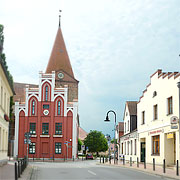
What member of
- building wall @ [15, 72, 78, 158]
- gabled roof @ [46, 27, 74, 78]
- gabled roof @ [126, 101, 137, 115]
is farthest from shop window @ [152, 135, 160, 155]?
gabled roof @ [46, 27, 74, 78]

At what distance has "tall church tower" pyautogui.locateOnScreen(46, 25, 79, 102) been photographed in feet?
260

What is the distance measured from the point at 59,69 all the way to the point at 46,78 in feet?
66.8

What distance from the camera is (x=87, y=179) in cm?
1625

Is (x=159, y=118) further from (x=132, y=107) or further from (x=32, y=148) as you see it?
(x=32, y=148)

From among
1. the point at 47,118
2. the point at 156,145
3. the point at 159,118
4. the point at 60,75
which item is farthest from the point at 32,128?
the point at 159,118

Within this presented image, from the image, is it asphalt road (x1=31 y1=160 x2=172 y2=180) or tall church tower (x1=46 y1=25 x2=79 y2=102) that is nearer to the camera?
asphalt road (x1=31 y1=160 x2=172 y2=180)

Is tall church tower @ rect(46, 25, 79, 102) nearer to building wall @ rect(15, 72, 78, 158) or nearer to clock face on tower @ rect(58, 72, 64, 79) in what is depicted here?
clock face on tower @ rect(58, 72, 64, 79)

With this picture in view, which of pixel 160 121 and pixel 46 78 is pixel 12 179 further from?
pixel 46 78

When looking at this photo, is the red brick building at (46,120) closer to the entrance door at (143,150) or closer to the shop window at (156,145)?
the entrance door at (143,150)

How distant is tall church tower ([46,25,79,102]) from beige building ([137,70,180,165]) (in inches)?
1712

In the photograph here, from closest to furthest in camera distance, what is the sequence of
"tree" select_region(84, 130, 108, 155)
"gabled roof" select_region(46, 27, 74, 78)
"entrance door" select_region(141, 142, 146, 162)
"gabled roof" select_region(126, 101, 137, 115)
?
1. "entrance door" select_region(141, 142, 146, 162)
2. "gabled roof" select_region(126, 101, 137, 115)
3. "gabled roof" select_region(46, 27, 74, 78)
4. "tree" select_region(84, 130, 108, 155)

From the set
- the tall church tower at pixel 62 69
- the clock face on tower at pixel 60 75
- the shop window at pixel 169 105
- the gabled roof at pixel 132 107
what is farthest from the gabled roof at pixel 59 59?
the shop window at pixel 169 105

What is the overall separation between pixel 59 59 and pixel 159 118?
5287 centimetres

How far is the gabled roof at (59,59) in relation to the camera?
3150 inches
